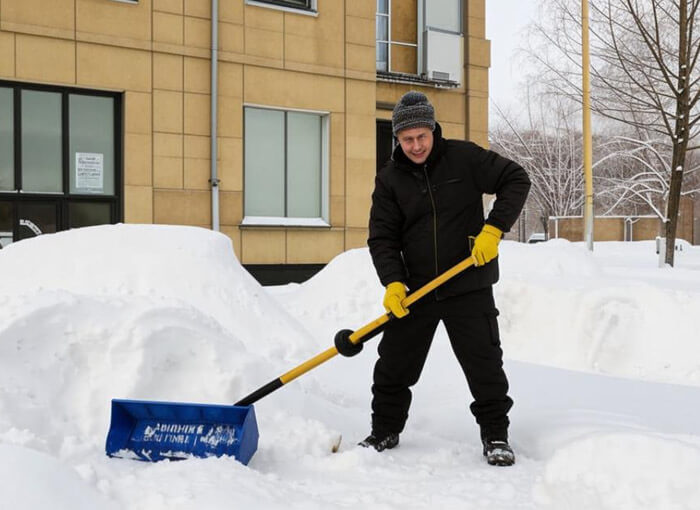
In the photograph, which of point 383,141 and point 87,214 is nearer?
point 87,214

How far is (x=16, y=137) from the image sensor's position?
998 cm

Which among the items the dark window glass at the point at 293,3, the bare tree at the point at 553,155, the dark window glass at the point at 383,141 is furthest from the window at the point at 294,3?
the bare tree at the point at 553,155

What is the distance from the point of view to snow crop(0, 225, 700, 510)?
8.64 feet

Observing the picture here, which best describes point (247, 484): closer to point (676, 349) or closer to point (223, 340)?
point (223, 340)

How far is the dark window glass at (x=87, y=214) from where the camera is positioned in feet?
34.2

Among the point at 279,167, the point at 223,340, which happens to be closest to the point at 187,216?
the point at 279,167

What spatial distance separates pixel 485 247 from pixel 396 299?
19.8 inches

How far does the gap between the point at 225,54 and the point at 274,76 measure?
2.94ft

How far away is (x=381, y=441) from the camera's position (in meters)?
3.61

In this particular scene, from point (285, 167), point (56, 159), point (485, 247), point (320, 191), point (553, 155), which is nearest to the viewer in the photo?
point (485, 247)

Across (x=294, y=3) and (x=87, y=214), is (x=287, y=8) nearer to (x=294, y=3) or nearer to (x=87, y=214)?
(x=294, y=3)

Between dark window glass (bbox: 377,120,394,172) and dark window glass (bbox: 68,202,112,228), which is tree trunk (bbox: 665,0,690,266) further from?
dark window glass (bbox: 68,202,112,228)

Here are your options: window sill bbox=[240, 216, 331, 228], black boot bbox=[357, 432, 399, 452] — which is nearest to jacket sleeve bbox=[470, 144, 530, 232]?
black boot bbox=[357, 432, 399, 452]

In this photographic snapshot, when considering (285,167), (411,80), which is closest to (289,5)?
(285,167)
